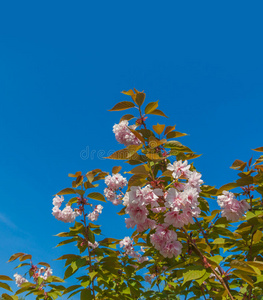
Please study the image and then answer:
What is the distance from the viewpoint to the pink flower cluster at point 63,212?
3670 mm

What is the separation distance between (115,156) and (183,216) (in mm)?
889

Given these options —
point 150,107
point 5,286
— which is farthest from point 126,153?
point 5,286

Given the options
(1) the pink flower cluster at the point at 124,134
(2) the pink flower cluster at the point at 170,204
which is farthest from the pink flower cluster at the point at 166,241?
(1) the pink flower cluster at the point at 124,134

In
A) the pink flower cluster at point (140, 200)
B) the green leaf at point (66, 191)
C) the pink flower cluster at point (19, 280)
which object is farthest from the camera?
the pink flower cluster at point (19, 280)

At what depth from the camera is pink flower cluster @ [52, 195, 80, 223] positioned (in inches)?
144

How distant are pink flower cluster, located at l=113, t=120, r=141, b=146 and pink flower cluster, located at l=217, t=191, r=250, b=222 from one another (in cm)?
113

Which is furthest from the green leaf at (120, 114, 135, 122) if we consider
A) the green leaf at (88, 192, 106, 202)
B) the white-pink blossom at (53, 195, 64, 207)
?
the white-pink blossom at (53, 195, 64, 207)

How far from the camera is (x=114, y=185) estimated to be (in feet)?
14.2

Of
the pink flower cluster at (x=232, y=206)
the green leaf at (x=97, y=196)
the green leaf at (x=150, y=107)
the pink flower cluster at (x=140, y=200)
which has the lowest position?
the pink flower cluster at (x=140, y=200)

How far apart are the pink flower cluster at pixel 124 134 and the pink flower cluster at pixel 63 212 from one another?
1095mm

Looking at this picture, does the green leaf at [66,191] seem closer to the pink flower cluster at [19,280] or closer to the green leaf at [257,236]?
the green leaf at [257,236]

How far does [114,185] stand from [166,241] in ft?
6.62

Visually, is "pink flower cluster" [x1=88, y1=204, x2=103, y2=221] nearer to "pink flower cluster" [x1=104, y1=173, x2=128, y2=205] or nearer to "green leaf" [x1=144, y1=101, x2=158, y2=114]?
"pink flower cluster" [x1=104, y1=173, x2=128, y2=205]

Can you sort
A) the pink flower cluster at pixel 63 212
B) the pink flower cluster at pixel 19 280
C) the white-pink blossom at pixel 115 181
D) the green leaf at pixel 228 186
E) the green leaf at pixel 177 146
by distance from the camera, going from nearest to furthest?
the green leaf at pixel 228 186
the green leaf at pixel 177 146
the pink flower cluster at pixel 63 212
the white-pink blossom at pixel 115 181
the pink flower cluster at pixel 19 280
